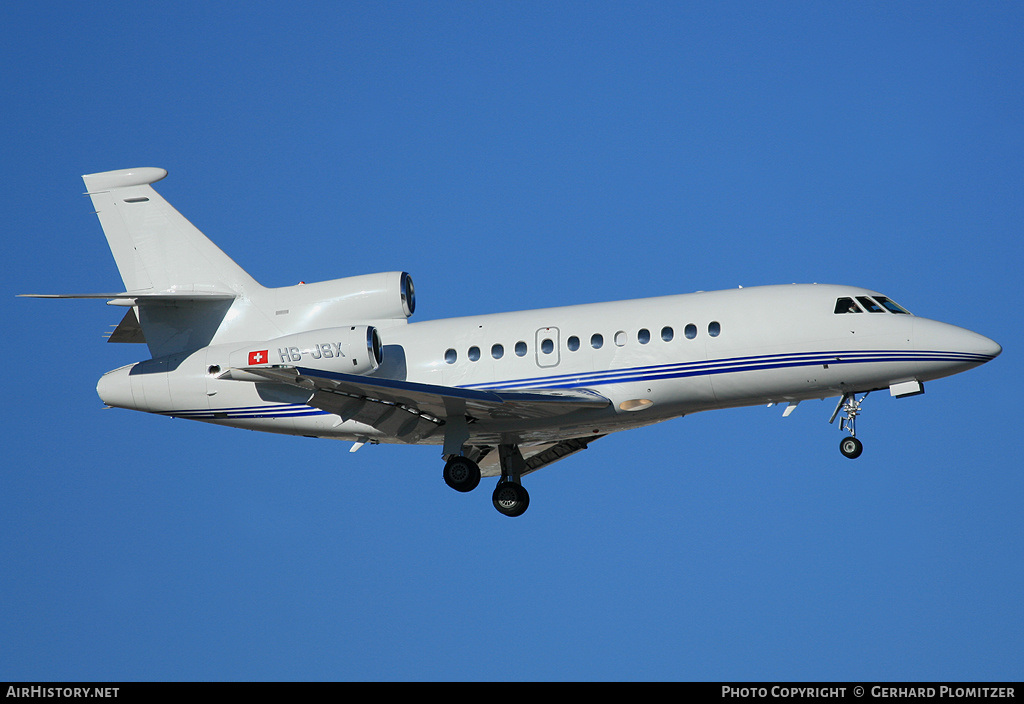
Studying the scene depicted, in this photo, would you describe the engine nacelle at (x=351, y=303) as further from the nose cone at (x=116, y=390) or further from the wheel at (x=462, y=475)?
the wheel at (x=462, y=475)

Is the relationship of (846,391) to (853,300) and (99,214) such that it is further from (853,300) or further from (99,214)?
(99,214)

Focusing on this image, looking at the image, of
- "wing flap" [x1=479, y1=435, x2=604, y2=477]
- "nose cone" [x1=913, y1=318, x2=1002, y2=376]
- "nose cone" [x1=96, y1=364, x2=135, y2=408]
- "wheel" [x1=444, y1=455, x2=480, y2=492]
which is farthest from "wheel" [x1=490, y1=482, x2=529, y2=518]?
"nose cone" [x1=913, y1=318, x2=1002, y2=376]

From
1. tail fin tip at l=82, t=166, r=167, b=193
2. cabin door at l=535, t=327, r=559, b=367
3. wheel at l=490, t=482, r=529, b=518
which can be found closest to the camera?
cabin door at l=535, t=327, r=559, b=367

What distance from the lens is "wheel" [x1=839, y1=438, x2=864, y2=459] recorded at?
22656 mm

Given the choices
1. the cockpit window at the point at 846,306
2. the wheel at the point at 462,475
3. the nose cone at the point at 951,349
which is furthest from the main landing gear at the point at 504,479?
the nose cone at the point at 951,349

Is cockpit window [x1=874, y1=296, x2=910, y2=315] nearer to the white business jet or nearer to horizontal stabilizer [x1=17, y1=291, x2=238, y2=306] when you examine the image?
the white business jet

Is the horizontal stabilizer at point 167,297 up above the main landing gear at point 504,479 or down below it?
above

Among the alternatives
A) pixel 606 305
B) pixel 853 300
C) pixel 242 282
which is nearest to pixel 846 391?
pixel 853 300

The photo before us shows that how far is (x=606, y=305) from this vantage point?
919 inches

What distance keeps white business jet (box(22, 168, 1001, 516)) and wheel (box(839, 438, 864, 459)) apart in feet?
0.07

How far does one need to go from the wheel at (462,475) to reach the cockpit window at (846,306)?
7227 mm

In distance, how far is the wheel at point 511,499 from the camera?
24.6 meters
